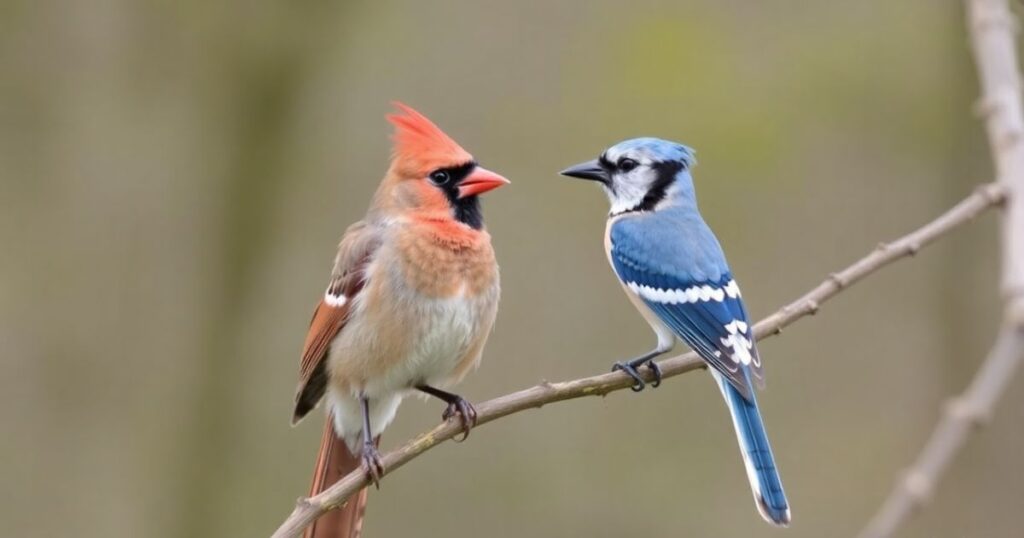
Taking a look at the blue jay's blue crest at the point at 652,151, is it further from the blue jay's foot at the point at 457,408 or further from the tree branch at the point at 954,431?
the tree branch at the point at 954,431

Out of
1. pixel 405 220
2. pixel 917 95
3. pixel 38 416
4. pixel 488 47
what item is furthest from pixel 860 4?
pixel 38 416

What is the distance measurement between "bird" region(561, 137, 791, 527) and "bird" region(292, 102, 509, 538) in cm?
44

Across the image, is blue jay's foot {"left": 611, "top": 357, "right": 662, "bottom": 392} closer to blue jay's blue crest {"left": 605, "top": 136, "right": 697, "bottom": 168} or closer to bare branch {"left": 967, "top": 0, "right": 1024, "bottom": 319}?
blue jay's blue crest {"left": 605, "top": 136, "right": 697, "bottom": 168}

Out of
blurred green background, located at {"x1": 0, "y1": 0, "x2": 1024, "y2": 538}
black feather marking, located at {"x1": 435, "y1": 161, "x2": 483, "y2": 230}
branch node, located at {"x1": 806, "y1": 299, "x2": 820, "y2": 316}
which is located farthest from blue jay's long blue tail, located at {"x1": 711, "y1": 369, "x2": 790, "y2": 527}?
blurred green background, located at {"x1": 0, "y1": 0, "x2": 1024, "y2": 538}

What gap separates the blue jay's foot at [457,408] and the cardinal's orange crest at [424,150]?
776 mm

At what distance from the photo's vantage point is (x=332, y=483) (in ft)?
15.9

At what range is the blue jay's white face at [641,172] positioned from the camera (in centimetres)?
527

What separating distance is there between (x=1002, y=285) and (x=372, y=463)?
2.32m

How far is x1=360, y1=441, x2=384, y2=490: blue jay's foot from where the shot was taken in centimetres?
395

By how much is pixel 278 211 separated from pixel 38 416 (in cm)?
174

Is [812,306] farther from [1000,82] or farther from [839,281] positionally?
[1000,82]

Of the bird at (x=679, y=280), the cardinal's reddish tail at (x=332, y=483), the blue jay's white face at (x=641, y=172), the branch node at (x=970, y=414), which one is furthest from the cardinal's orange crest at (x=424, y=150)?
the branch node at (x=970, y=414)

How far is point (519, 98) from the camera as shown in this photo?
25.6ft

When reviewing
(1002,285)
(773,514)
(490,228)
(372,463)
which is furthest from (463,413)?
(490,228)
